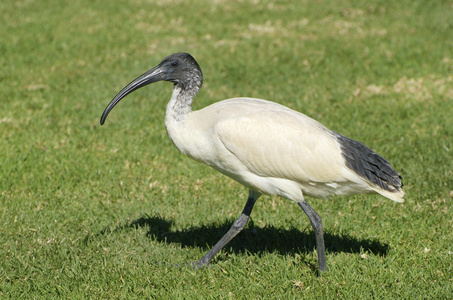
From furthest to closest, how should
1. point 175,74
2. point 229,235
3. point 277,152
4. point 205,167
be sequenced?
point 205,167, point 229,235, point 175,74, point 277,152

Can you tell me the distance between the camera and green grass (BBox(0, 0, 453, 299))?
4.58 m

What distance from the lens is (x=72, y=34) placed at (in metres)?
11.5

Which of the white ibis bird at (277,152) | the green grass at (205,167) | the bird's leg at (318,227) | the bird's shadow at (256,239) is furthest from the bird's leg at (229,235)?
the bird's leg at (318,227)

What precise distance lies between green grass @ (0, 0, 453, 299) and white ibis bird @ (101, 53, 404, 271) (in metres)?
0.70

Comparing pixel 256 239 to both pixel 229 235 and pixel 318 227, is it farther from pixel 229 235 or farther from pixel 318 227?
pixel 318 227

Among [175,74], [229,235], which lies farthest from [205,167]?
[175,74]

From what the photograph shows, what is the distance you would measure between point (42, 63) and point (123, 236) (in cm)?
588

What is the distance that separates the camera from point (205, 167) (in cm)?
670

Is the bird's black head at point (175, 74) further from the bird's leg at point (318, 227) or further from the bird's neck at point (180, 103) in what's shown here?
the bird's leg at point (318, 227)

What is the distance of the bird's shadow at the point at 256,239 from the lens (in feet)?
16.6

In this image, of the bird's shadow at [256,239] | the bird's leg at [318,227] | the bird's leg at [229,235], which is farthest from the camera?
the bird's shadow at [256,239]

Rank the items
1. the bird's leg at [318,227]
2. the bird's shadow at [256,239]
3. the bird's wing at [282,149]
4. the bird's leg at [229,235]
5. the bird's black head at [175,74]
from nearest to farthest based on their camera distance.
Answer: the bird's wing at [282,149], the bird's leg at [318,227], the bird's black head at [175,74], the bird's leg at [229,235], the bird's shadow at [256,239]

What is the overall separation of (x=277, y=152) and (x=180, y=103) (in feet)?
2.90

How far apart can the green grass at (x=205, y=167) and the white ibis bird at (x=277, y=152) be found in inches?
27.5
